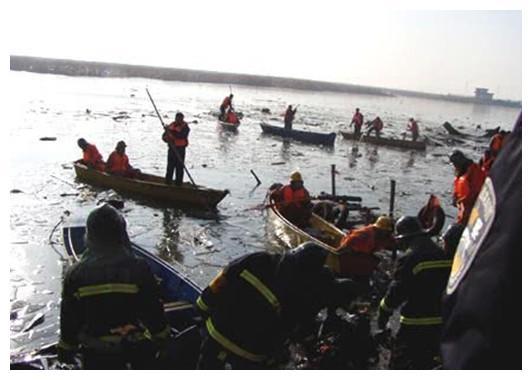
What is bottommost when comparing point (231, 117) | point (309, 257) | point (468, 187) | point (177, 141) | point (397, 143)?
point (309, 257)

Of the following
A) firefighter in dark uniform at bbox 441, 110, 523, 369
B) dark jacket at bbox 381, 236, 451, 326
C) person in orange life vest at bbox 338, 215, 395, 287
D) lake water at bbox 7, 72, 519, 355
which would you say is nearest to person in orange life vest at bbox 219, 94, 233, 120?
lake water at bbox 7, 72, 519, 355

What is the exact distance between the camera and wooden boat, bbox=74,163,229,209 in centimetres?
1542

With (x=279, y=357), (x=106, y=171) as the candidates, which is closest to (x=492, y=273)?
(x=279, y=357)

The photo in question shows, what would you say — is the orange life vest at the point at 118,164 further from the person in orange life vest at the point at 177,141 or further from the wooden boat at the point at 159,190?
the person in orange life vest at the point at 177,141

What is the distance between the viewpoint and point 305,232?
11.9 metres

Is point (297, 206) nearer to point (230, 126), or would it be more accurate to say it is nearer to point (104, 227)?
point (104, 227)

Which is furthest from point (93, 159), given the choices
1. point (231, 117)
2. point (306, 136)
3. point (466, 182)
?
point (231, 117)

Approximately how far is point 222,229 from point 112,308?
10079 millimetres

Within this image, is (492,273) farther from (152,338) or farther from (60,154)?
(60,154)

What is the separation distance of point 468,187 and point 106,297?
27.3 feet

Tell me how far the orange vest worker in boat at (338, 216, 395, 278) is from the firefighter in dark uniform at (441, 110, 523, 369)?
309 inches

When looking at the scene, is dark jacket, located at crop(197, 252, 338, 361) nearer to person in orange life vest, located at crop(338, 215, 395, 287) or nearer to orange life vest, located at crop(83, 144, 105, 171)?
person in orange life vest, located at crop(338, 215, 395, 287)

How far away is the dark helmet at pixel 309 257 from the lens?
15.0 ft

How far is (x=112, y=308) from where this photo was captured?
4.08 meters
